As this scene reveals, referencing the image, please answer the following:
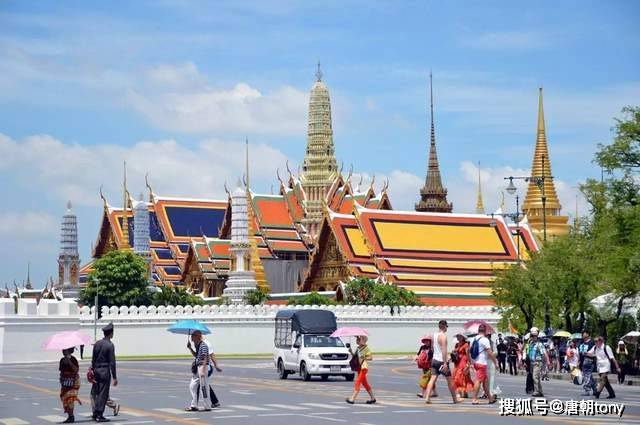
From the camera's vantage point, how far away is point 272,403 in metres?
25.4

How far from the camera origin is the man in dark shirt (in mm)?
21984

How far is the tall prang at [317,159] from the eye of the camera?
324 feet

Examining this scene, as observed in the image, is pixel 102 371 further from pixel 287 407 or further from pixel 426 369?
pixel 426 369

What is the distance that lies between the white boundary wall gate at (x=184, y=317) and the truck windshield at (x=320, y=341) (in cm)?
1995

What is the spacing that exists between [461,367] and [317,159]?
7553 centimetres

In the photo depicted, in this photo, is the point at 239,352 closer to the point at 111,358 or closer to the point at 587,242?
the point at 587,242

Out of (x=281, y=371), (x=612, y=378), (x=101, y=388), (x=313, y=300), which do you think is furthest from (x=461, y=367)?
(x=313, y=300)

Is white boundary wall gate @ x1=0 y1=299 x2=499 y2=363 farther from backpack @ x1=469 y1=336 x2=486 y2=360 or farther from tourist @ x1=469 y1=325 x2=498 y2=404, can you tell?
tourist @ x1=469 y1=325 x2=498 y2=404

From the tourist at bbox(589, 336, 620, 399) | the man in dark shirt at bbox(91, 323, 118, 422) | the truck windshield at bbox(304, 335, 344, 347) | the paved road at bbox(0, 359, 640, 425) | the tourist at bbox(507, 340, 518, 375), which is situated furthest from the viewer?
the tourist at bbox(507, 340, 518, 375)

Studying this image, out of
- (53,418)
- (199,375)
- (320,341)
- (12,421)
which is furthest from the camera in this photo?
(320,341)

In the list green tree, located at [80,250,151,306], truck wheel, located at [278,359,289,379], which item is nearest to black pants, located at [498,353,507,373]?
truck wheel, located at [278,359,289,379]

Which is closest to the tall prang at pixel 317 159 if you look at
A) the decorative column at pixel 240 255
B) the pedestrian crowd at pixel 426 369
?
the decorative column at pixel 240 255

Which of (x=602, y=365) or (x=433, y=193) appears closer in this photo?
(x=602, y=365)

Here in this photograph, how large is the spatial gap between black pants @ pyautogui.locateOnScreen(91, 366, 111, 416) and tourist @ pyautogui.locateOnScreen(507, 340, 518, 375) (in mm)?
22934
